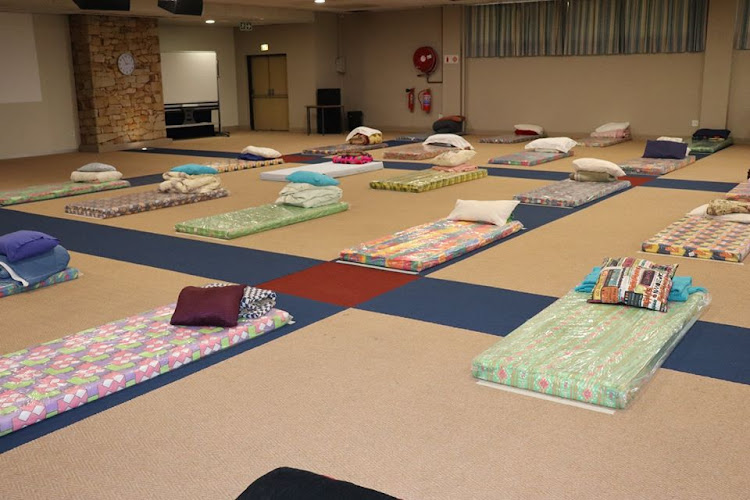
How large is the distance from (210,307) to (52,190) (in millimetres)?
5314

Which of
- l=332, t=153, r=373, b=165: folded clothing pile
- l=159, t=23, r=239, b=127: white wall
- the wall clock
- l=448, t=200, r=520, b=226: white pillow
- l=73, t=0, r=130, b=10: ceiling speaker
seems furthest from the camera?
l=159, t=23, r=239, b=127: white wall

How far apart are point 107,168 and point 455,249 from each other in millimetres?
5280

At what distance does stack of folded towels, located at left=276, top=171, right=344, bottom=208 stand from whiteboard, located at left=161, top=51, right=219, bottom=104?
823 centimetres

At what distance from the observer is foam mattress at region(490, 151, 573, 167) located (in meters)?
9.94

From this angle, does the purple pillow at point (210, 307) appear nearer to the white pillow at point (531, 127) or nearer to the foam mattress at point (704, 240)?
the foam mattress at point (704, 240)

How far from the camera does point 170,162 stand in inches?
436

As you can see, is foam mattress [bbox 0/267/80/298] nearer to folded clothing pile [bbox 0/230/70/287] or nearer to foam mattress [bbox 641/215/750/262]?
folded clothing pile [bbox 0/230/70/287]

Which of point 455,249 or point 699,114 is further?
point 699,114

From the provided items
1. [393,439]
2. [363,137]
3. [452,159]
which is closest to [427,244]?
[393,439]

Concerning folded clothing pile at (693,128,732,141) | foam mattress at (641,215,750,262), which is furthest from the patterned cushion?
folded clothing pile at (693,128,732,141)

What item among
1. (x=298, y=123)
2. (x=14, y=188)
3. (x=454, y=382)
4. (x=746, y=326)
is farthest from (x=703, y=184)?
(x=298, y=123)

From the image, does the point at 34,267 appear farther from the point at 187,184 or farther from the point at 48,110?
the point at 48,110

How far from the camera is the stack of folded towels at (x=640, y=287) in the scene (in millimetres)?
3805

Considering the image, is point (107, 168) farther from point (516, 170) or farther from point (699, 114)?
point (699, 114)
